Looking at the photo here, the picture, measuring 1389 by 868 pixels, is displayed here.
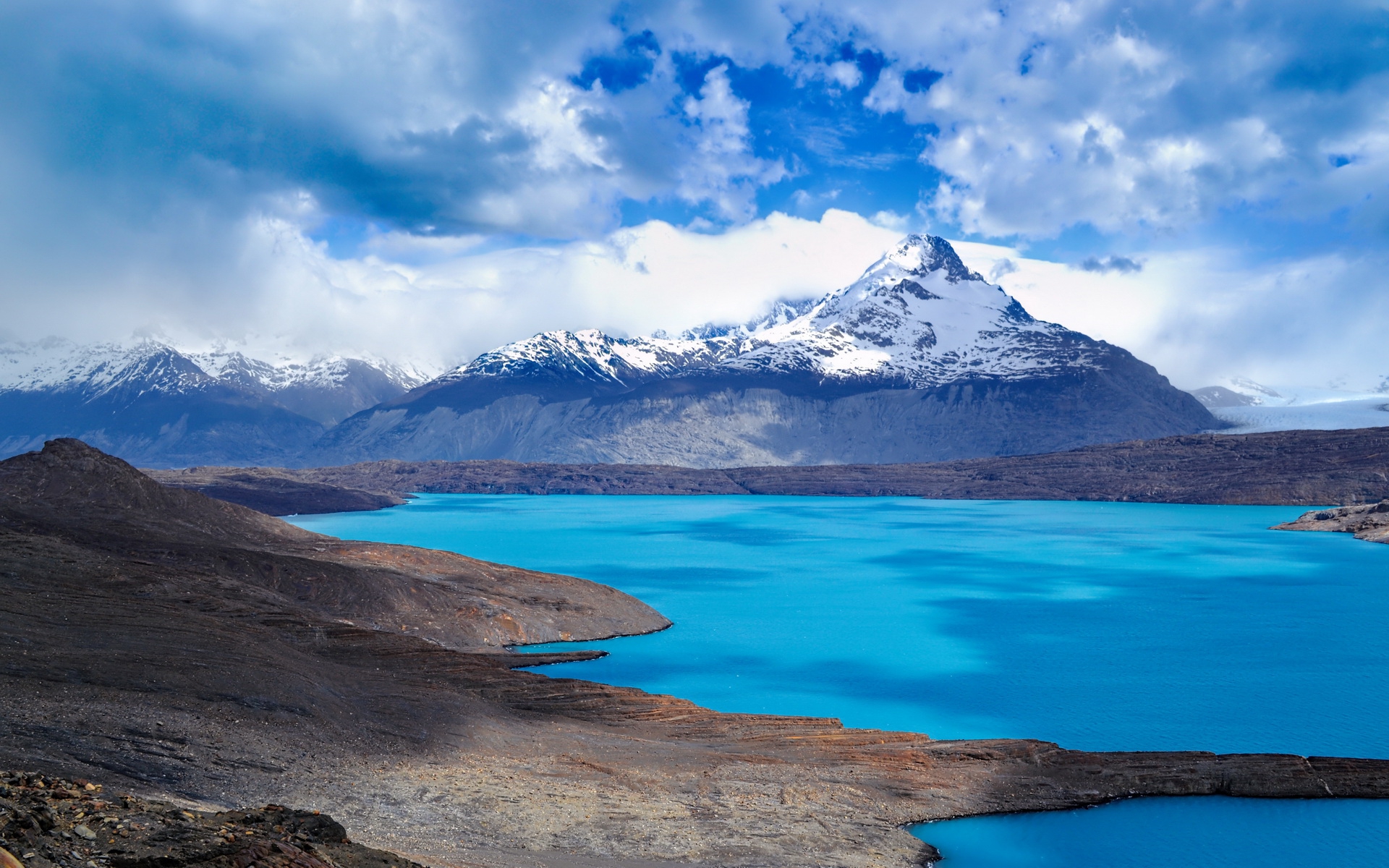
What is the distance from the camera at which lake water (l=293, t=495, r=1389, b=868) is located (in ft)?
69.7

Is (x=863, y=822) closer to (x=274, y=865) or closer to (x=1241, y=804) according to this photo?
(x=1241, y=804)

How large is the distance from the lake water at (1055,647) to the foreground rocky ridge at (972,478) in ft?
137

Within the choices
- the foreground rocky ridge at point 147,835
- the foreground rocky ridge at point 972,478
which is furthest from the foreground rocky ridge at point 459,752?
the foreground rocky ridge at point 972,478

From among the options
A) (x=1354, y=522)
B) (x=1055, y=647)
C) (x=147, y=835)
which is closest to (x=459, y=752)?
(x=147, y=835)

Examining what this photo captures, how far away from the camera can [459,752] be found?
22.2 m

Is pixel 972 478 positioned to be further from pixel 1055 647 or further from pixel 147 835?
pixel 147 835

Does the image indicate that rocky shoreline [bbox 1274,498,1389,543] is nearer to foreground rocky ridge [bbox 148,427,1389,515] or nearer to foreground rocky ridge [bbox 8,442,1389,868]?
foreground rocky ridge [bbox 148,427,1389,515]

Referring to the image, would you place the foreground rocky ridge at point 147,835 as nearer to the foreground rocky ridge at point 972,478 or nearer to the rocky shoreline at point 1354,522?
the rocky shoreline at point 1354,522

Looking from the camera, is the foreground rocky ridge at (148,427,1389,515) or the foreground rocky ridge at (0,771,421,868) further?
the foreground rocky ridge at (148,427,1389,515)

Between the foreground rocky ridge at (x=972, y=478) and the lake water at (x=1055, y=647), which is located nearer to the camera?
the lake water at (x=1055, y=647)

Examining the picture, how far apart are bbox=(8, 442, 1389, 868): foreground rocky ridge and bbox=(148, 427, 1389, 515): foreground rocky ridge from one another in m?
106

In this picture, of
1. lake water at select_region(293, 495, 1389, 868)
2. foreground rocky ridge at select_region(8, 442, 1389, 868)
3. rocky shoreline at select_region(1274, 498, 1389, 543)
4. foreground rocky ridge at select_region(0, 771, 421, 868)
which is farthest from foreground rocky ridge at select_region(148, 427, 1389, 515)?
foreground rocky ridge at select_region(0, 771, 421, 868)

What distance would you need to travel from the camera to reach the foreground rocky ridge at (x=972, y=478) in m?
133

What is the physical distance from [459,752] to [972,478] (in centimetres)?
15694
